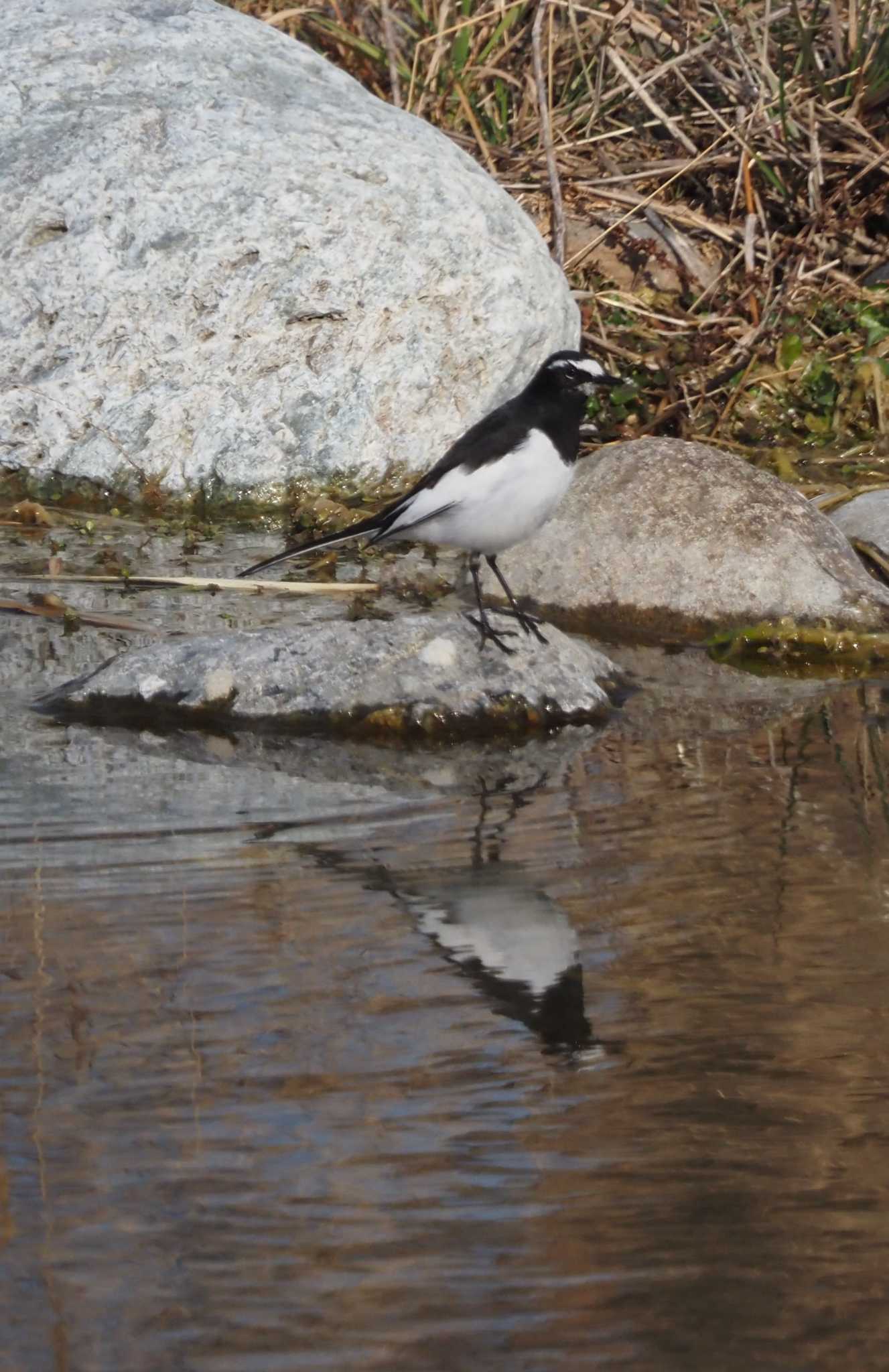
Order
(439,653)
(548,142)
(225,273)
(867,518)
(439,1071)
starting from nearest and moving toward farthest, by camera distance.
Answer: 1. (439,1071)
2. (439,653)
3. (867,518)
4. (225,273)
5. (548,142)

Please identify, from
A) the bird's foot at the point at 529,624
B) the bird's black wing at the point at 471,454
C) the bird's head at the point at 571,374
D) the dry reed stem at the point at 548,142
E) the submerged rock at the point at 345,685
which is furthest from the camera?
the dry reed stem at the point at 548,142

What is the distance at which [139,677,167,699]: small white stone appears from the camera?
18.1 ft

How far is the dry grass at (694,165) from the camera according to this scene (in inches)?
394

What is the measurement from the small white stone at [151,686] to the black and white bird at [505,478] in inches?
25.5

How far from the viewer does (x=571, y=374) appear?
591cm

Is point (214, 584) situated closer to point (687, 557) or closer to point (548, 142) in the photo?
point (687, 557)

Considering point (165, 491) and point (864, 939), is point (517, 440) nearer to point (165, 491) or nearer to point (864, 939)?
point (864, 939)

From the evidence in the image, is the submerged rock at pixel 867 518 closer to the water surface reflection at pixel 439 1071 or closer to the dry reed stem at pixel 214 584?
the dry reed stem at pixel 214 584

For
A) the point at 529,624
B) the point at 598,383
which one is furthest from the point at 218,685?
the point at 598,383

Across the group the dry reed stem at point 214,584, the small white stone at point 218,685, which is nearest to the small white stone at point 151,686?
the small white stone at point 218,685

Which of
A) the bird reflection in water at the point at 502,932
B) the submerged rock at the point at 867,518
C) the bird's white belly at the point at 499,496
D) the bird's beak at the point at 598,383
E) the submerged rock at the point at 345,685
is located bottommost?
the submerged rock at the point at 867,518

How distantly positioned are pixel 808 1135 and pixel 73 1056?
1207mm

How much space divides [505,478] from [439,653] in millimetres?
565

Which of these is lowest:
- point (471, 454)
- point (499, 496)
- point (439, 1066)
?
point (439, 1066)
